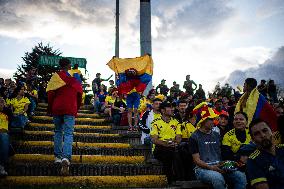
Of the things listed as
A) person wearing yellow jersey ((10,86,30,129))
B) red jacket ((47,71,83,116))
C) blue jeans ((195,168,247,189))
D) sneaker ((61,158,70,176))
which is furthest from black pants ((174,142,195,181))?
person wearing yellow jersey ((10,86,30,129))

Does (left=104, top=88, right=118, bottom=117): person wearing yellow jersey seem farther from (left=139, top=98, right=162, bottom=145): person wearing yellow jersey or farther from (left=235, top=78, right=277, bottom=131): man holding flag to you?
(left=235, top=78, right=277, bottom=131): man holding flag

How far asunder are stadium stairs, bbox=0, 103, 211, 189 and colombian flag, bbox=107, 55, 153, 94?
73.1 inches

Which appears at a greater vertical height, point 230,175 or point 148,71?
Result: point 148,71

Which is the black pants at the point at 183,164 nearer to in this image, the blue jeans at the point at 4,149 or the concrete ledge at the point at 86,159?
the concrete ledge at the point at 86,159

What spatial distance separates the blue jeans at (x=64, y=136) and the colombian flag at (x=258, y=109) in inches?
128

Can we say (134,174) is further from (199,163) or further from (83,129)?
(83,129)

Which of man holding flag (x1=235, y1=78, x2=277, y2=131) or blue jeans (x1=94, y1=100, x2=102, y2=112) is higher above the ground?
blue jeans (x1=94, y1=100, x2=102, y2=112)

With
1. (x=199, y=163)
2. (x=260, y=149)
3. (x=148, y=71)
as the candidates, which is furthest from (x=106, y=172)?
(x=148, y=71)

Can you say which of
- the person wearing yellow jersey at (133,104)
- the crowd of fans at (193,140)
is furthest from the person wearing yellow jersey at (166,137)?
the person wearing yellow jersey at (133,104)

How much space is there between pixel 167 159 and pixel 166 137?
471 mm

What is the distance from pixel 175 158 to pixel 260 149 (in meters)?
3.11

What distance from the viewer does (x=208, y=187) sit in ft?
18.1

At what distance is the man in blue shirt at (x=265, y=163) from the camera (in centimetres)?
322

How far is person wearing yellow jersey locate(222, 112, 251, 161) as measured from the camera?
19.4ft
